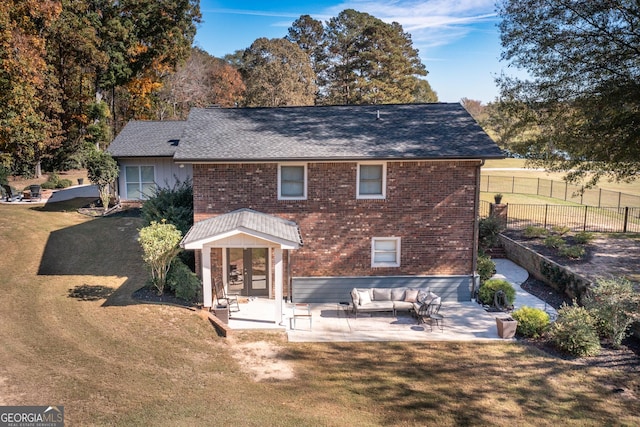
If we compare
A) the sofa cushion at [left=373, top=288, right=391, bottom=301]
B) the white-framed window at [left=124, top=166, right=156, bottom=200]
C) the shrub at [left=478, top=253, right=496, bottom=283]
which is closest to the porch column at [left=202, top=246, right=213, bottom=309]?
the sofa cushion at [left=373, top=288, right=391, bottom=301]

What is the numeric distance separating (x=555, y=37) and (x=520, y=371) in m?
16.0

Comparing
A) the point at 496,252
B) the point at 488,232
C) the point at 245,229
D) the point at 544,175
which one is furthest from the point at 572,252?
the point at 544,175

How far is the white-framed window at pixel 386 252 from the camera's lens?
686 inches

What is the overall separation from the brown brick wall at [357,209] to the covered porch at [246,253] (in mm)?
767

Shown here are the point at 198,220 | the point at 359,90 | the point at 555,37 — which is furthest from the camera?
the point at 359,90

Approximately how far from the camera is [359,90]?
58.7 m

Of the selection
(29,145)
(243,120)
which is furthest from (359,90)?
(243,120)

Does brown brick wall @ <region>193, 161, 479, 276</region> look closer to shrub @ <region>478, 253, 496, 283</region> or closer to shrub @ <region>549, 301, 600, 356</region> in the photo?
shrub @ <region>478, 253, 496, 283</region>

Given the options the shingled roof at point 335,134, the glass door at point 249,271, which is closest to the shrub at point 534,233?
the shingled roof at point 335,134

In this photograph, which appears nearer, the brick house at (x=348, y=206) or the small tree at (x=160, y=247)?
the small tree at (x=160, y=247)

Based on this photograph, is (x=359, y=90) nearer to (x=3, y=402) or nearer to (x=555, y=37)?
(x=555, y=37)

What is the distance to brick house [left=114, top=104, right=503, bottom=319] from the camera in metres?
16.7

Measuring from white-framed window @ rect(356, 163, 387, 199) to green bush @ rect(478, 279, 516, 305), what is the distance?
5.08 metres

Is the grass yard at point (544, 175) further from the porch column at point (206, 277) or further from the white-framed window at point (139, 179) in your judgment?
the porch column at point (206, 277)
